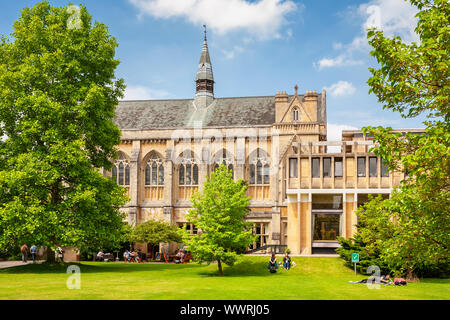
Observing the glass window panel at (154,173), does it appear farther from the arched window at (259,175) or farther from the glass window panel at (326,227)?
the glass window panel at (326,227)

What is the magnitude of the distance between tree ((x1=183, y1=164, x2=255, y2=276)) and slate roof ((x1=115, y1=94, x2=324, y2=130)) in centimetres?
2541

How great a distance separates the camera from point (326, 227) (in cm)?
4066

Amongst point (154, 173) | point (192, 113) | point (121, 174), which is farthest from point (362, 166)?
point (121, 174)

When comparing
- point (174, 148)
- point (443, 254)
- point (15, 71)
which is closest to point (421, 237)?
point (443, 254)

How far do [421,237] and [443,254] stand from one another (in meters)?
1.07

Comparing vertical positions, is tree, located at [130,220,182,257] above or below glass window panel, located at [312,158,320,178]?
below

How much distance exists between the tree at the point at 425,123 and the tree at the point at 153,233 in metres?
33.1

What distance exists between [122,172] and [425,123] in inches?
1825

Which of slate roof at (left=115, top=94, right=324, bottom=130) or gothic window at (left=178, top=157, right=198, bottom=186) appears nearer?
gothic window at (left=178, top=157, right=198, bottom=186)

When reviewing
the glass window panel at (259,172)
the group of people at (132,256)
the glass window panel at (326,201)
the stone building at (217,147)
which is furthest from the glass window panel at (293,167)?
the group of people at (132,256)

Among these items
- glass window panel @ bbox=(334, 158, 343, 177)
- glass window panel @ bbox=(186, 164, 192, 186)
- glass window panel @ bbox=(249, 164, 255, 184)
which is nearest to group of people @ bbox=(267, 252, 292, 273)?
glass window panel @ bbox=(334, 158, 343, 177)

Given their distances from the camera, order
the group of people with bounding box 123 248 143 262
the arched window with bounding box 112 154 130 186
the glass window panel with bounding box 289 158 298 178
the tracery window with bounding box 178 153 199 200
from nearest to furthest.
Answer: the glass window panel with bounding box 289 158 298 178, the group of people with bounding box 123 248 143 262, the tracery window with bounding box 178 153 199 200, the arched window with bounding box 112 154 130 186

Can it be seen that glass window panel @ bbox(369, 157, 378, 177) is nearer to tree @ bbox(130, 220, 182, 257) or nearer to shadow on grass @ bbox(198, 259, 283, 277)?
shadow on grass @ bbox(198, 259, 283, 277)

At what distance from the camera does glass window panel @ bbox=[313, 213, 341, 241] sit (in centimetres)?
Answer: 4056
